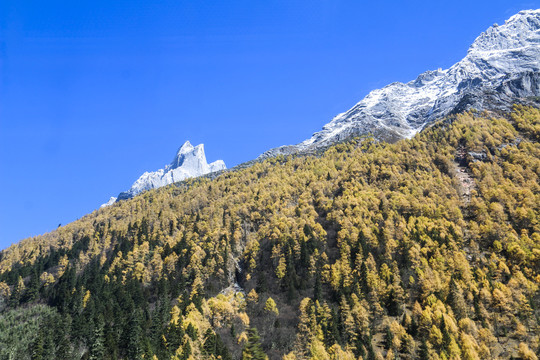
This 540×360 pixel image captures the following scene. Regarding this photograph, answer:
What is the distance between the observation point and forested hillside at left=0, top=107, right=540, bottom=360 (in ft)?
325

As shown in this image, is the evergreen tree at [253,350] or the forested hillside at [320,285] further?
the forested hillside at [320,285]

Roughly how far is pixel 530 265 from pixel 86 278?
178676mm

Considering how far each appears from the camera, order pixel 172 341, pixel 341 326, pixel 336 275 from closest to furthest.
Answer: pixel 172 341 < pixel 341 326 < pixel 336 275

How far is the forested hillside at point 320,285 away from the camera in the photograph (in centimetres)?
9919

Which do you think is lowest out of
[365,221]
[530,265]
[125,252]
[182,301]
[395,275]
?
[530,265]

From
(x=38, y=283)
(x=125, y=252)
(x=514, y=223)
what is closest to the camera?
(x=514, y=223)

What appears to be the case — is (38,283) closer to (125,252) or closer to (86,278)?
(86,278)

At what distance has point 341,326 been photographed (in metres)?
108

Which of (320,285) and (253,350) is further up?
(320,285)

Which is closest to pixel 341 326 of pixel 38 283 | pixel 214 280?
pixel 214 280

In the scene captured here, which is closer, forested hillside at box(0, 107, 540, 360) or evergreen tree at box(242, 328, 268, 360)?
evergreen tree at box(242, 328, 268, 360)

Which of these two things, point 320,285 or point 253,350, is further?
point 320,285

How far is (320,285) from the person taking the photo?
5030 inches

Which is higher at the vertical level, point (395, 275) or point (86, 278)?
point (86, 278)
